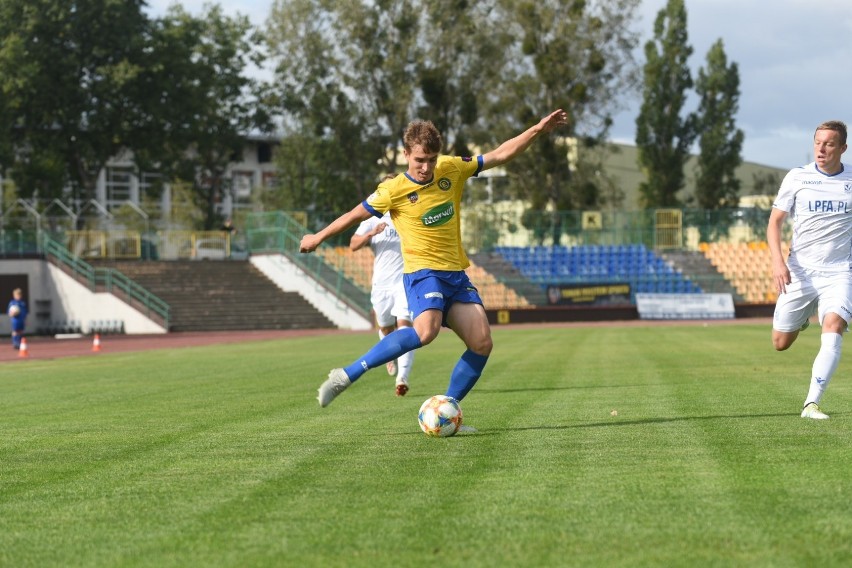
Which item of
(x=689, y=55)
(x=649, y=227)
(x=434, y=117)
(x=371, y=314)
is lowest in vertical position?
(x=371, y=314)

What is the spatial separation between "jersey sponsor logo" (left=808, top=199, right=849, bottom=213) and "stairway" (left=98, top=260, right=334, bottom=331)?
37.1 m

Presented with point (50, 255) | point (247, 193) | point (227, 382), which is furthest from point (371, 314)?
point (247, 193)

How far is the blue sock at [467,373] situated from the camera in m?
9.32

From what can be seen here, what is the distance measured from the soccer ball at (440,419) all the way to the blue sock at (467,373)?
0.60 m

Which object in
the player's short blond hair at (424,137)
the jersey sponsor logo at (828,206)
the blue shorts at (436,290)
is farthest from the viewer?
the jersey sponsor logo at (828,206)

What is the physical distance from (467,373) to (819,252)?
2.95 meters

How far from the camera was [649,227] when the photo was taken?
2062 inches

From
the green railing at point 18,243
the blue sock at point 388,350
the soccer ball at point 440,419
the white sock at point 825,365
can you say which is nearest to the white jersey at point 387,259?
the blue sock at point 388,350

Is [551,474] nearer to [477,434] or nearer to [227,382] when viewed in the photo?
[477,434]

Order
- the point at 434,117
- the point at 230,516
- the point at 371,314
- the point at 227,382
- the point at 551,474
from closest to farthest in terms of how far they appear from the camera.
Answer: the point at 230,516
the point at 551,474
the point at 227,382
the point at 371,314
the point at 434,117

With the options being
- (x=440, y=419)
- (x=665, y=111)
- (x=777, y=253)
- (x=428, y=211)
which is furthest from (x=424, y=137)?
(x=665, y=111)

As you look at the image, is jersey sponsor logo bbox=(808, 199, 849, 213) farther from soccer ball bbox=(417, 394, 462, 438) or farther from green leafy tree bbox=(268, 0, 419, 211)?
green leafy tree bbox=(268, 0, 419, 211)

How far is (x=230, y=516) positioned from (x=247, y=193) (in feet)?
340

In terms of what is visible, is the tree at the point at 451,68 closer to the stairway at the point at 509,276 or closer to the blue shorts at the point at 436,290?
the stairway at the point at 509,276
